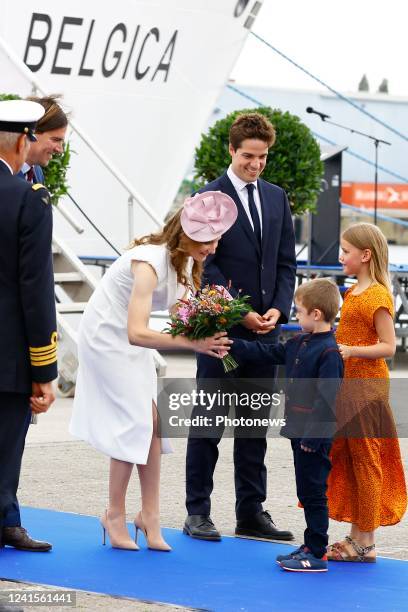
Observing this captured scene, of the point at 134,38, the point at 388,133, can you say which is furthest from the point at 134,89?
the point at 388,133

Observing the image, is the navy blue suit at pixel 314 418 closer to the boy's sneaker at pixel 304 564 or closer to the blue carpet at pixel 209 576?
the boy's sneaker at pixel 304 564

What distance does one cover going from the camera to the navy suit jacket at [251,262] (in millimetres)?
6117

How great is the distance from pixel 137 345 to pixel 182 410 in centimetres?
64

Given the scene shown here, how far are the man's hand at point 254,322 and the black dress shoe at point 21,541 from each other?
4.06 feet

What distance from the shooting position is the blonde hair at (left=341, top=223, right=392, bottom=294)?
5.72m

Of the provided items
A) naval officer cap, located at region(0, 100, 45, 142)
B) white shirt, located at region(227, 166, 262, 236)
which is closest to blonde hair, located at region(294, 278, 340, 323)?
white shirt, located at region(227, 166, 262, 236)

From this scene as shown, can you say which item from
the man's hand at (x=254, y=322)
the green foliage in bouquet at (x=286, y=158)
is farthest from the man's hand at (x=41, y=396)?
the green foliage in bouquet at (x=286, y=158)

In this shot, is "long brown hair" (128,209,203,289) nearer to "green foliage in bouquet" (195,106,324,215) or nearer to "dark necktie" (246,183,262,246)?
"dark necktie" (246,183,262,246)

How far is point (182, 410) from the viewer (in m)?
5.93

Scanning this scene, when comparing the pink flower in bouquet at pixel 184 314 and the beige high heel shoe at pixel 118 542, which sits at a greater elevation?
the pink flower in bouquet at pixel 184 314

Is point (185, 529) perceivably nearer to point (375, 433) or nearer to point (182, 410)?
point (182, 410)

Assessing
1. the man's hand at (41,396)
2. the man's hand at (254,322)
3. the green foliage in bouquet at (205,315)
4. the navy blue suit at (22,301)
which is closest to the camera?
the navy blue suit at (22,301)

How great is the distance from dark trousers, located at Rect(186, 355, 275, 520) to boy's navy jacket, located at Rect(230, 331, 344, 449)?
21.3 inches

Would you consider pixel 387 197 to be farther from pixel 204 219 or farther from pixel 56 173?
pixel 204 219
